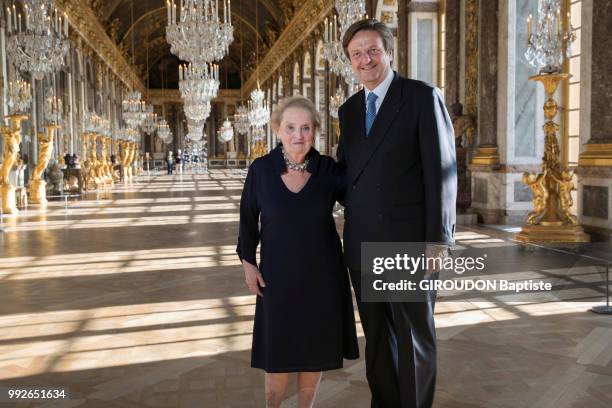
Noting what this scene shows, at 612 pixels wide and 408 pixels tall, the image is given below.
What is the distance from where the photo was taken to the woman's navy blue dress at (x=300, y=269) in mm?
2730

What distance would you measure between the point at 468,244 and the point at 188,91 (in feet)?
29.8

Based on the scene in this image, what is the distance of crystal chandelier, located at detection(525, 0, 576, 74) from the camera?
310 inches

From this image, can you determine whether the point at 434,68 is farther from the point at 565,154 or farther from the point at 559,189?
the point at 559,189

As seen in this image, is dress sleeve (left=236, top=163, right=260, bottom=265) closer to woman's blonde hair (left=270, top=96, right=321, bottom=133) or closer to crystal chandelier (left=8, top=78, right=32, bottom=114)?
woman's blonde hair (left=270, top=96, right=321, bottom=133)

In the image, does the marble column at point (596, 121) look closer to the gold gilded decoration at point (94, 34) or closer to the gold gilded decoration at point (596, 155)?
the gold gilded decoration at point (596, 155)

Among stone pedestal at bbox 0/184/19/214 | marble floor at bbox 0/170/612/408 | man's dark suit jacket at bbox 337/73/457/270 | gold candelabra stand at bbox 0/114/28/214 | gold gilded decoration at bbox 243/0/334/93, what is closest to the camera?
man's dark suit jacket at bbox 337/73/457/270

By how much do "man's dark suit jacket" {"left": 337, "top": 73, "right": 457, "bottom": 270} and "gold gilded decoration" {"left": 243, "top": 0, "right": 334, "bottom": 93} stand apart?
19361 millimetres

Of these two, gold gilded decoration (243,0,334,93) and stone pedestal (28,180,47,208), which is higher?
gold gilded decoration (243,0,334,93)

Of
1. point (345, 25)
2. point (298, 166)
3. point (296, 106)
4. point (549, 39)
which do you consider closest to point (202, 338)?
point (298, 166)

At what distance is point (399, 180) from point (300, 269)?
0.54 metres

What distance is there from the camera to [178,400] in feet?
10.9

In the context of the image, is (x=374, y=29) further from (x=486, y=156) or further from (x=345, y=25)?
(x=345, y=25)

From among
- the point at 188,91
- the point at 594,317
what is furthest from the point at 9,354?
the point at 188,91

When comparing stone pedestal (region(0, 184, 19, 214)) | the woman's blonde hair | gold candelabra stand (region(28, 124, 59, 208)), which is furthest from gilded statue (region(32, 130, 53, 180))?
the woman's blonde hair
